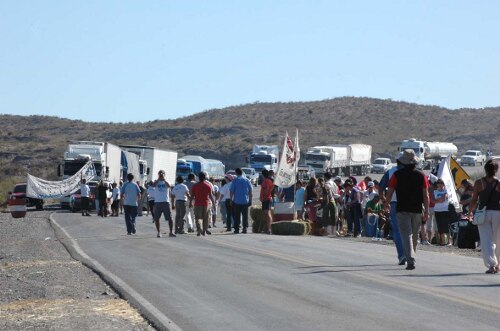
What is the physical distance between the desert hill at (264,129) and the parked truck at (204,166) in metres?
29.0

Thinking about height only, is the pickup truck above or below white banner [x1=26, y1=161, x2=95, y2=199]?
above

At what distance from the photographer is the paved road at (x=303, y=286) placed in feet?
35.9

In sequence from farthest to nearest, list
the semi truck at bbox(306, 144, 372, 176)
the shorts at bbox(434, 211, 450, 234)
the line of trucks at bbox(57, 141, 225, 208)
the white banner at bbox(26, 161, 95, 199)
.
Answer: the semi truck at bbox(306, 144, 372, 176), the line of trucks at bbox(57, 141, 225, 208), the white banner at bbox(26, 161, 95, 199), the shorts at bbox(434, 211, 450, 234)

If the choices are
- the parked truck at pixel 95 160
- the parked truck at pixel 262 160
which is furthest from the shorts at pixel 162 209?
the parked truck at pixel 262 160

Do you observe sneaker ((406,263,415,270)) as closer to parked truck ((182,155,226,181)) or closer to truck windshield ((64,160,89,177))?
truck windshield ((64,160,89,177))

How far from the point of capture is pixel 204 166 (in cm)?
7625

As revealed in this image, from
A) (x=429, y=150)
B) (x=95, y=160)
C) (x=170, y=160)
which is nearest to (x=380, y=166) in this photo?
(x=429, y=150)

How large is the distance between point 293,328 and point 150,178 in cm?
4794

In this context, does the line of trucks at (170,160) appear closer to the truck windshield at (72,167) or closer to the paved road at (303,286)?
the truck windshield at (72,167)

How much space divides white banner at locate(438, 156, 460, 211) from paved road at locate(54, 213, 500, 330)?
329 cm

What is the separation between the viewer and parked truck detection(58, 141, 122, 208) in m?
50.8

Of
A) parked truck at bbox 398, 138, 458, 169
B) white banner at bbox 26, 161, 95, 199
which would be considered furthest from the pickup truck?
white banner at bbox 26, 161, 95, 199

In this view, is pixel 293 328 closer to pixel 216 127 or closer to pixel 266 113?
pixel 216 127

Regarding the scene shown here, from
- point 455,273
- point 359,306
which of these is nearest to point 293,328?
point 359,306
